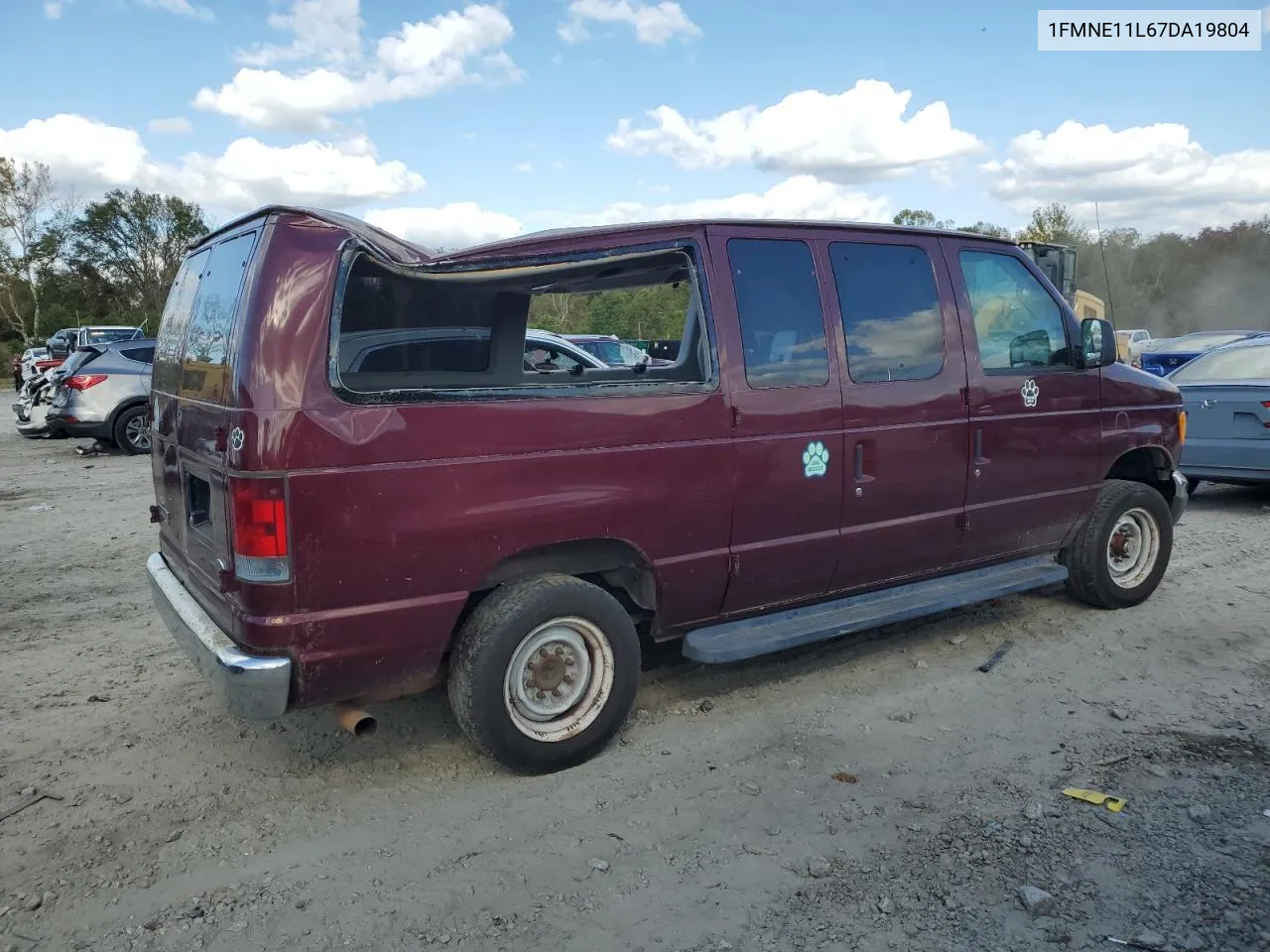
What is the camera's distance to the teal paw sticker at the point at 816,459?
4.09m

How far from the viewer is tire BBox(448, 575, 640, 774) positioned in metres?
3.41

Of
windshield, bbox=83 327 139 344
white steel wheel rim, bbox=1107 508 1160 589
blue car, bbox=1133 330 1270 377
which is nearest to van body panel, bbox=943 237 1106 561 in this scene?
white steel wheel rim, bbox=1107 508 1160 589

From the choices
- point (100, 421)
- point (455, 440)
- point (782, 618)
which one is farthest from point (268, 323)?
point (100, 421)

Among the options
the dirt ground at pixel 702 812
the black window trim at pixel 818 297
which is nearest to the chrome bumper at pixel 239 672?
the dirt ground at pixel 702 812

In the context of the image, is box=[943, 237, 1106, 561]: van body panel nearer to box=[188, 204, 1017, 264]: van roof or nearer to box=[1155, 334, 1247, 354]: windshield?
box=[188, 204, 1017, 264]: van roof

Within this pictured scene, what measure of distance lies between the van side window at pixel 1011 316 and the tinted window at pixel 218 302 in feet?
11.3

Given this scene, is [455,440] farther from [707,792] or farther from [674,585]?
[707,792]

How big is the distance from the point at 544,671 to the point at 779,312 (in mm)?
1833

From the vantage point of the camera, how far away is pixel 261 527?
9.94 feet

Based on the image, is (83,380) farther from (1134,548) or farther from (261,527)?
(1134,548)

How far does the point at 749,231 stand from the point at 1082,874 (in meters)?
2.73

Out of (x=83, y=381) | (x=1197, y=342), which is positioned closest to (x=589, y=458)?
(x=83, y=381)

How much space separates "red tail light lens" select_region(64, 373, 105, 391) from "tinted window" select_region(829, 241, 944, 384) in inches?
466

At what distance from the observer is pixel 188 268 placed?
4172 mm
